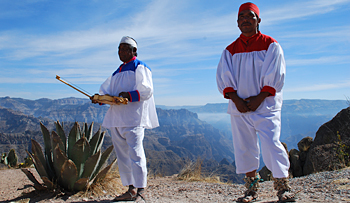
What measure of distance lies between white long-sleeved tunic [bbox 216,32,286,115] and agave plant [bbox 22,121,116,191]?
6.95ft

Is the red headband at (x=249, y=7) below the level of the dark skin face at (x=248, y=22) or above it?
above

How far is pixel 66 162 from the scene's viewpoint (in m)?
3.39

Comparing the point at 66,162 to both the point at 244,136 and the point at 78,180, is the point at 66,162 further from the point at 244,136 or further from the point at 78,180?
the point at 244,136

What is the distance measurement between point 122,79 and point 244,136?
1.77 m

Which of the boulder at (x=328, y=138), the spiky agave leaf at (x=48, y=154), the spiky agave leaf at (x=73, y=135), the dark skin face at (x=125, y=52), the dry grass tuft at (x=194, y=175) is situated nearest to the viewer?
the dark skin face at (x=125, y=52)

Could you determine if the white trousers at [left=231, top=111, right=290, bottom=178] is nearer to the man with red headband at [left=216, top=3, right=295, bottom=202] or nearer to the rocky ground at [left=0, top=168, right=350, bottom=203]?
the man with red headband at [left=216, top=3, right=295, bottom=202]

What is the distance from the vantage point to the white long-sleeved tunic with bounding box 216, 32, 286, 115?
249cm

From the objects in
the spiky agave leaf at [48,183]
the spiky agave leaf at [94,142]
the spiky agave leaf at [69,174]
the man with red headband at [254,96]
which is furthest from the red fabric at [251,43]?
the spiky agave leaf at [48,183]

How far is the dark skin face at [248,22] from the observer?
8.68 feet

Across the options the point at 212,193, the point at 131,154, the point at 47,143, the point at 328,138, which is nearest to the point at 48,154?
the point at 47,143

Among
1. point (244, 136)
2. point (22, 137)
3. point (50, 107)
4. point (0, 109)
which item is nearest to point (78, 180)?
point (244, 136)

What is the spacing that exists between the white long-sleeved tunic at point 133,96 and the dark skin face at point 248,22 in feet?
4.36

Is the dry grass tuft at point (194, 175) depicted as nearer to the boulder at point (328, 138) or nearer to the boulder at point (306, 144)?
the boulder at point (328, 138)

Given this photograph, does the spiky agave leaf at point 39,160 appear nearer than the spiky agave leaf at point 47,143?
Yes
